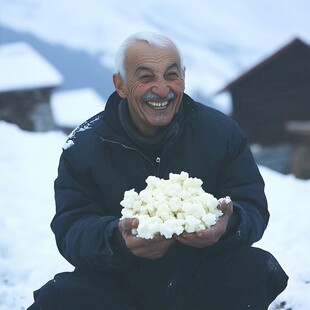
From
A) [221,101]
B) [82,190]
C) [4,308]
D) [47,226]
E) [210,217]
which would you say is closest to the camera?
[210,217]

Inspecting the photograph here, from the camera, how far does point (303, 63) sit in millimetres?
27203

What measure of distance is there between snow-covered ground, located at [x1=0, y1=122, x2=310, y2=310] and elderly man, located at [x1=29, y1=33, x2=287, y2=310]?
36.6 inches

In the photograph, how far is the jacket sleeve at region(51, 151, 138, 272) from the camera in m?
2.42

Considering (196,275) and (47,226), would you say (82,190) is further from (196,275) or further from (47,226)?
(47,226)

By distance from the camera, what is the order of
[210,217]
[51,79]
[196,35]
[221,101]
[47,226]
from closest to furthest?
[210,217] → [47,226] → [51,79] → [221,101] → [196,35]

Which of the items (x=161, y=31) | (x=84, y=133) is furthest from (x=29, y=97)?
(x=161, y=31)

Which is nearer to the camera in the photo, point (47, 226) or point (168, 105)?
point (168, 105)

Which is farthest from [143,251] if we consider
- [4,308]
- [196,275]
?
[4,308]

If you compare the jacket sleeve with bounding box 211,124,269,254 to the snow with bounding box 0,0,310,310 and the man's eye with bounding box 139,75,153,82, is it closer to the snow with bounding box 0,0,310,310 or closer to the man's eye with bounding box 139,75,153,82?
the man's eye with bounding box 139,75,153,82

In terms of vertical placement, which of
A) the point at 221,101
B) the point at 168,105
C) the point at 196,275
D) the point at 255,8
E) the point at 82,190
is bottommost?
the point at 221,101

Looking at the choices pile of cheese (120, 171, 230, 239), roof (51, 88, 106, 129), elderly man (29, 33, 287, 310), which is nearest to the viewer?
pile of cheese (120, 171, 230, 239)

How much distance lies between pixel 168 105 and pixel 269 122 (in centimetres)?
2456

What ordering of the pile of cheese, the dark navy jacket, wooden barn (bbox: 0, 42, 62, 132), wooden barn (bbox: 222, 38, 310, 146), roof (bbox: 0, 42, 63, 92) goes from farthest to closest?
wooden barn (bbox: 222, 38, 310, 146) < roof (bbox: 0, 42, 63, 92) < wooden barn (bbox: 0, 42, 62, 132) < the dark navy jacket < the pile of cheese

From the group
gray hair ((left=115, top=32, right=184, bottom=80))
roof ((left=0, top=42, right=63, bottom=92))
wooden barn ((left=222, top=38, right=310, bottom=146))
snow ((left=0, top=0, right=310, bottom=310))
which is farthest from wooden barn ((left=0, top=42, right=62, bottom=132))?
gray hair ((left=115, top=32, right=184, bottom=80))
